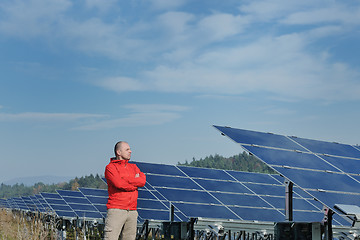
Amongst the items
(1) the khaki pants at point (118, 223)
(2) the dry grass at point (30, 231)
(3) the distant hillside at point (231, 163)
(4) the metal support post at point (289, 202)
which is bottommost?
(2) the dry grass at point (30, 231)

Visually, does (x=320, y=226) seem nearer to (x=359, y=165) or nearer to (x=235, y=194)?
(x=359, y=165)

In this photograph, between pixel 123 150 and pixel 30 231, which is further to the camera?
pixel 30 231

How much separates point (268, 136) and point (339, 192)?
281cm

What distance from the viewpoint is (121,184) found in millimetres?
8523

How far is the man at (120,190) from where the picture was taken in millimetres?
8539

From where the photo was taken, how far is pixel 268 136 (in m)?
12.3

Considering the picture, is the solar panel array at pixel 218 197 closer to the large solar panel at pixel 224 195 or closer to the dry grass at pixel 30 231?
the large solar panel at pixel 224 195

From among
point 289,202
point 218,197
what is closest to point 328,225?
point 289,202

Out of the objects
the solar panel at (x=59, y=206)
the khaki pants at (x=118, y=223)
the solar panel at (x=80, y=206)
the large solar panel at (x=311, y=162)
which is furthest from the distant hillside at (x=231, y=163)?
the khaki pants at (x=118, y=223)

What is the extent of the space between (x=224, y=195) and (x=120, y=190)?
7172 mm

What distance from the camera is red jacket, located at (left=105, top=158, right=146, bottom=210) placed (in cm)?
855

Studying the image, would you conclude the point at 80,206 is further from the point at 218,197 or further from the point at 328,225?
the point at 328,225

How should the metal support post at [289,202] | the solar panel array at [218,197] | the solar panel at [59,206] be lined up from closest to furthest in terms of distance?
the metal support post at [289,202]
the solar panel array at [218,197]
the solar panel at [59,206]

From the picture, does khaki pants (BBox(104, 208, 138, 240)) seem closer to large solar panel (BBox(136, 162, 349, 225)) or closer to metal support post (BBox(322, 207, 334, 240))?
metal support post (BBox(322, 207, 334, 240))
